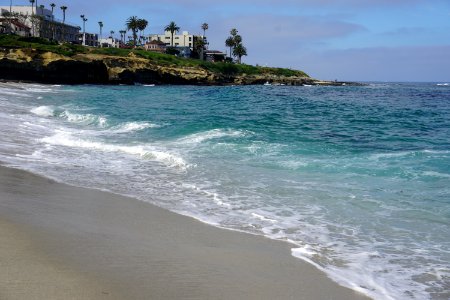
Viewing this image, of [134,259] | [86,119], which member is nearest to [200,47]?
[86,119]

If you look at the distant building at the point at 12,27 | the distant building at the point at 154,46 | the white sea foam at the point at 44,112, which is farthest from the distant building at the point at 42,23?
the white sea foam at the point at 44,112

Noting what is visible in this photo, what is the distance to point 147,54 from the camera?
10006cm

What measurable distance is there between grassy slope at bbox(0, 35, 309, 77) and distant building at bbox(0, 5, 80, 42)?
32.2m

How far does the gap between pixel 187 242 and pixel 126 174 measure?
5377mm

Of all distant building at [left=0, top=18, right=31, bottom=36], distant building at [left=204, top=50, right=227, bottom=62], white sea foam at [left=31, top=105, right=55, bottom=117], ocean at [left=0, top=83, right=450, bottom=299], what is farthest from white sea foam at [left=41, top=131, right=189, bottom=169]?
distant building at [left=204, top=50, right=227, bottom=62]

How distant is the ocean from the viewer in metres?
6.30

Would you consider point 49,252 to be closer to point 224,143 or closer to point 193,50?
point 224,143

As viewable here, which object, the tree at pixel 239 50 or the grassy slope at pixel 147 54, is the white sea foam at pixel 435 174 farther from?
the tree at pixel 239 50

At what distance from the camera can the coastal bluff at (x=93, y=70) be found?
227ft

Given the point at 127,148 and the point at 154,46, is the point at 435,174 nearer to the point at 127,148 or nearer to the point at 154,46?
the point at 127,148

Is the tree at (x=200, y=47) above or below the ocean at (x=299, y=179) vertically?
above

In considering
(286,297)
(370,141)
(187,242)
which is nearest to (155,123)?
(370,141)

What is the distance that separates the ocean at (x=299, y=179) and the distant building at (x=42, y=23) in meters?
110

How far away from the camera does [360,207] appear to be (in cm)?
891
